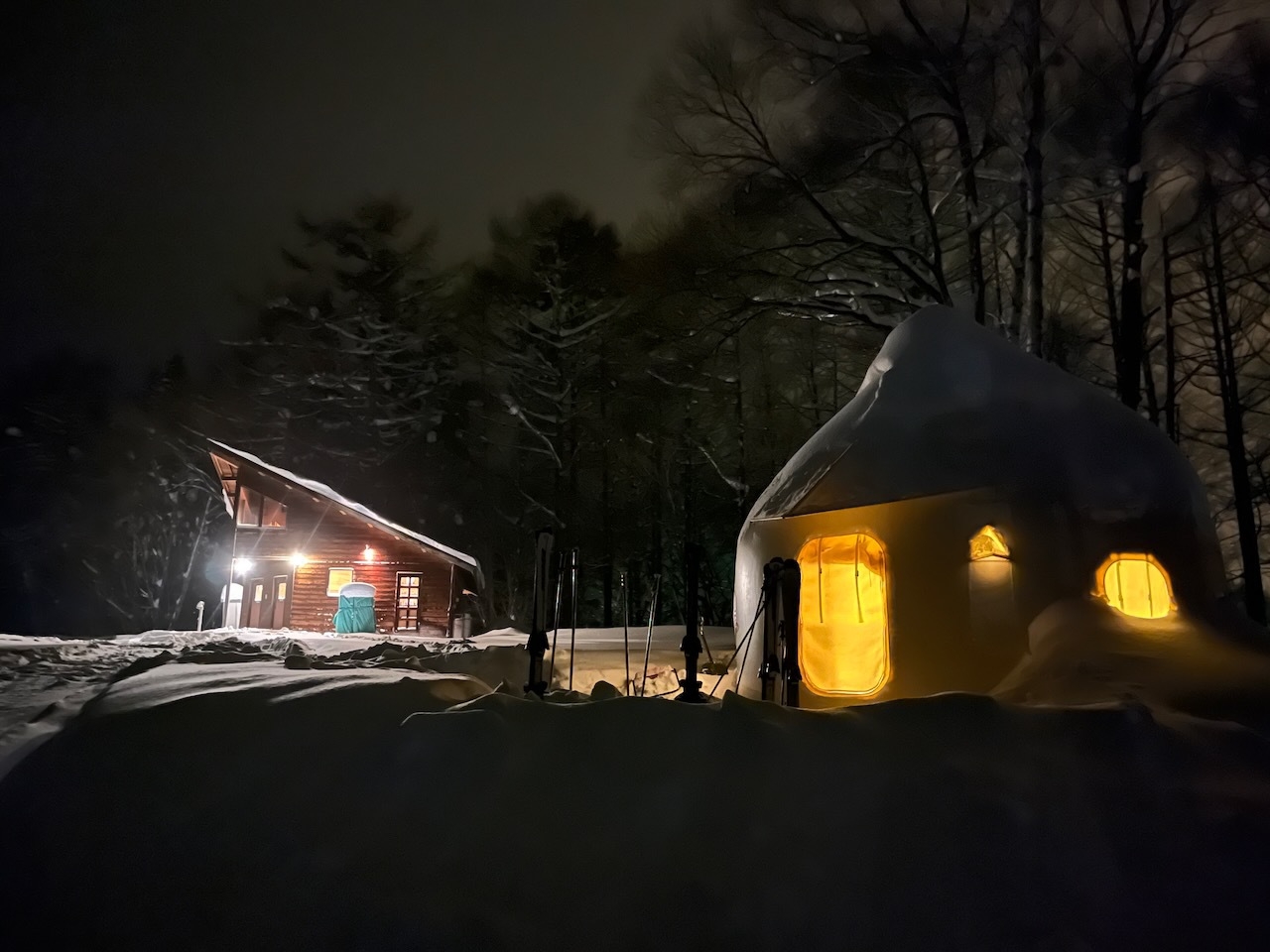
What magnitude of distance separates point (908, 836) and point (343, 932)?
2.08 m

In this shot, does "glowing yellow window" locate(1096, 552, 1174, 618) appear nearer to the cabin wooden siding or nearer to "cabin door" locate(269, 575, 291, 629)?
the cabin wooden siding

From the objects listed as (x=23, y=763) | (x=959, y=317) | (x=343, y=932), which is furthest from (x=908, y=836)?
(x=959, y=317)

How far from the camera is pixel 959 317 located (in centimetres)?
859

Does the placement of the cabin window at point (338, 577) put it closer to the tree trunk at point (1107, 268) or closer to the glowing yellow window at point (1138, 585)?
the glowing yellow window at point (1138, 585)

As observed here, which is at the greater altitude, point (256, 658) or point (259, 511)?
point (259, 511)

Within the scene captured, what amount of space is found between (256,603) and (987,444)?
16.5 metres

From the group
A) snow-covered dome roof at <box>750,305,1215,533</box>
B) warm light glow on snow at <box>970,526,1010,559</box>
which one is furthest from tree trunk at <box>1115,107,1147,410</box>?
warm light glow on snow at <box>970,526,1010,559</box>

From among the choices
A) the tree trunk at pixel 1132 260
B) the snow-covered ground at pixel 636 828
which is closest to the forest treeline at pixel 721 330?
the tree trunk at pixel 1132 260

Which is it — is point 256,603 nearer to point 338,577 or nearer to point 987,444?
point 338,577

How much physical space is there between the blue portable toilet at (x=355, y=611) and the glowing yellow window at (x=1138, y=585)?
1411 centimetres

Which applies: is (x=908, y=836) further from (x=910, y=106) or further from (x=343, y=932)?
(x=910, y=106)

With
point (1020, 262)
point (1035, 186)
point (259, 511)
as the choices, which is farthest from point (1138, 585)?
Answer: point (259, 511)

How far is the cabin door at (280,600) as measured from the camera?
1816 centimetres

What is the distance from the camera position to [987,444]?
289 inches
